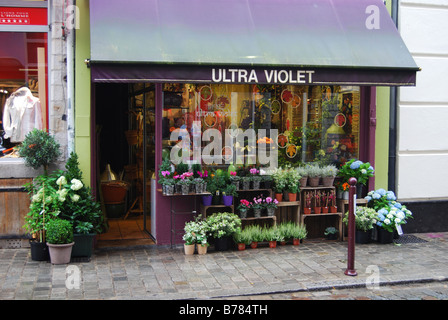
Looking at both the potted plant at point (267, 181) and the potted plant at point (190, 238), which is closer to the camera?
the potted plant at point (190, 238)

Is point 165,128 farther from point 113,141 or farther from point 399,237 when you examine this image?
point 399,237

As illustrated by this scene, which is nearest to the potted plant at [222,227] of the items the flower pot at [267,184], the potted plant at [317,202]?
the flower pot at [267,184]

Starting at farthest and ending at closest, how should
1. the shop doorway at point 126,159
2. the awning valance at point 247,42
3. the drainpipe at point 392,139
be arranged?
the drainpipe at point 392,139 < the shop doorway at point 126,159 < the awning valance at point 247,42

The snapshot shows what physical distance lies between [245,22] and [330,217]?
362 cm

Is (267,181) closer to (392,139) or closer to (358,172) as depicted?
(358,172)

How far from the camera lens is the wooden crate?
7973mm

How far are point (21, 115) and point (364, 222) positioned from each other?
225 inches

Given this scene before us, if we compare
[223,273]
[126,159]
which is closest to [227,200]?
[223,273]

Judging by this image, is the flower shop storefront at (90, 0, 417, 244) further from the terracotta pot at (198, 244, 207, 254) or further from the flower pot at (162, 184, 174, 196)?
the terracotta pot at (198, 244, 207, 254)

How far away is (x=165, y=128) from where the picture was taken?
8.38m

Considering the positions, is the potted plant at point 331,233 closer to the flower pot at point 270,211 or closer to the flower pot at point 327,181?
the flower pot at point 327,181

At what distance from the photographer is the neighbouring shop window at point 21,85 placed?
27.0ft

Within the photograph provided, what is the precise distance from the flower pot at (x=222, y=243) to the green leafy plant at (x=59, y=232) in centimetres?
217

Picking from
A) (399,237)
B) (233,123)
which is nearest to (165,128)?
(233,123)
